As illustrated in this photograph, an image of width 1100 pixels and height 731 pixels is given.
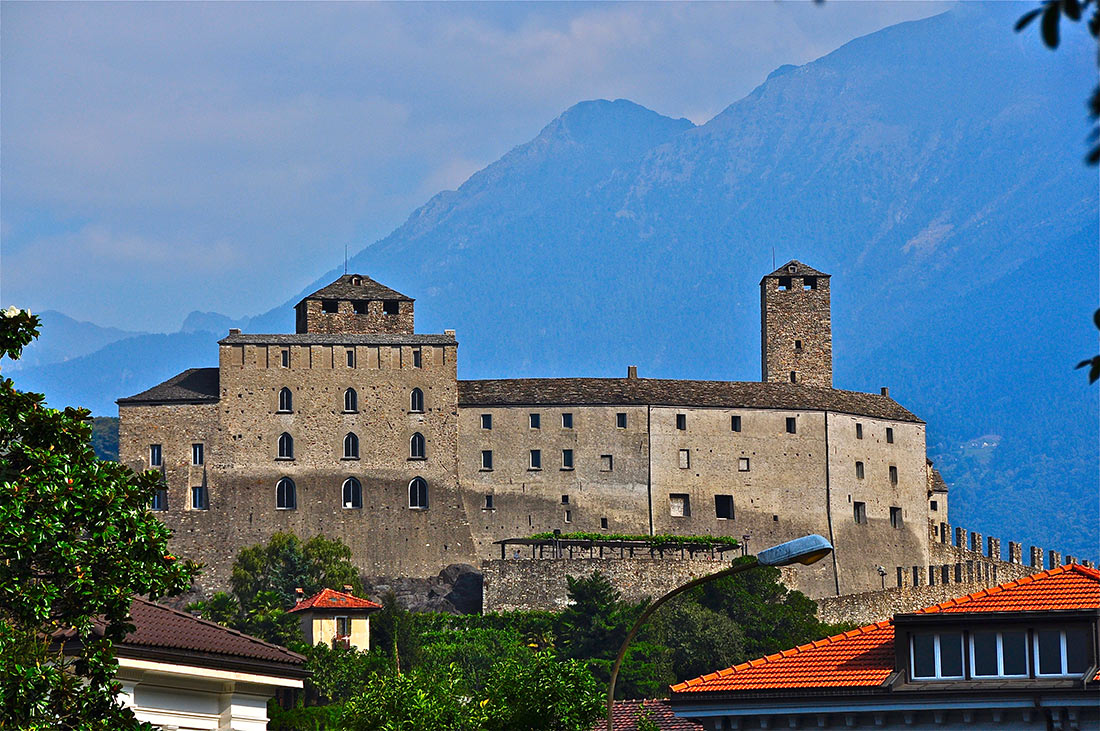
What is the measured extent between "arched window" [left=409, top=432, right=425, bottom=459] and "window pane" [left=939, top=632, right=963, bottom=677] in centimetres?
6806

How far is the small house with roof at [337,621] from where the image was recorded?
3078 inches

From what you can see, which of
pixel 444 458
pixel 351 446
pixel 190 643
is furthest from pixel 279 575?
pixel 190 643

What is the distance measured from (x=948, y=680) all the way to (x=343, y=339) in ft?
231

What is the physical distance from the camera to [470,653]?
3125 inches

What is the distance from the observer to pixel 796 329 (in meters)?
107

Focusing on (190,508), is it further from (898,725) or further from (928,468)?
(898,725)

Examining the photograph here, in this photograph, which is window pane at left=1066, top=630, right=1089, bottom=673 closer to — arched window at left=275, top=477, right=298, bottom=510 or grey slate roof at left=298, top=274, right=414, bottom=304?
arched window at left=275, top=477, right=298, bottom=510

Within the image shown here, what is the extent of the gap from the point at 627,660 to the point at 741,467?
1985 cm

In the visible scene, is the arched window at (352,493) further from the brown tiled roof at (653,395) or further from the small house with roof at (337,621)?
the small house with roof at (337,621)

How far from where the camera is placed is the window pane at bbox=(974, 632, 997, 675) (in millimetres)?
26562

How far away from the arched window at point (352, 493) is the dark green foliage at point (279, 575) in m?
2.11

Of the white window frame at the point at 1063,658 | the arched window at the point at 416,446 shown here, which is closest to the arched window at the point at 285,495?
the arched window at the point at 416,446

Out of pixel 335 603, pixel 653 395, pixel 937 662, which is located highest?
pixel 653 395

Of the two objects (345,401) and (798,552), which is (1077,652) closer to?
(798,552)
